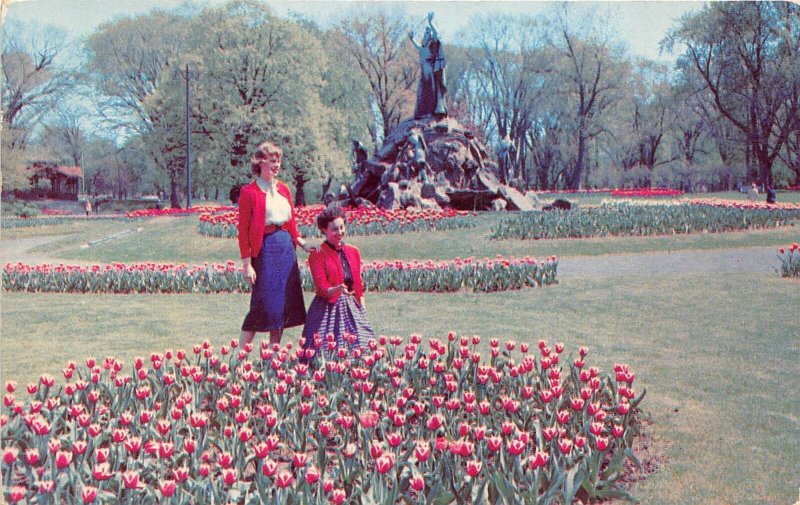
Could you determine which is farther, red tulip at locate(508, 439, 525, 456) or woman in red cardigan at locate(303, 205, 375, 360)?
woman in red cardigan at locate(303, 205, 375, 360)

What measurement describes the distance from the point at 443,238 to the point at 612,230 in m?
3.14

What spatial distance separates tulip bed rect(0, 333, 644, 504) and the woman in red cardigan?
211mm

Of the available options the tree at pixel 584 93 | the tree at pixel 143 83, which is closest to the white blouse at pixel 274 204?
the tree at pixel 584 93

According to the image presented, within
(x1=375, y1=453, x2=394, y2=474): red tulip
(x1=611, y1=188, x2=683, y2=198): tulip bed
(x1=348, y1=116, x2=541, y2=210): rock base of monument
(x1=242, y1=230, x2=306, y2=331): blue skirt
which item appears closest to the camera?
(x1=375, y1=453, x2=394, y2=474): red tulip

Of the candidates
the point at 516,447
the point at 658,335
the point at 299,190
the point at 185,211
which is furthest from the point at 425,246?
the point at 516,447

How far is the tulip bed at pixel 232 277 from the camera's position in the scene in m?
8.50

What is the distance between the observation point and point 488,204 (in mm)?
17391

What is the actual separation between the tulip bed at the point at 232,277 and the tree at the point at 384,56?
4429mm

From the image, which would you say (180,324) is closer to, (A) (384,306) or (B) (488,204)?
(A) (384,306)

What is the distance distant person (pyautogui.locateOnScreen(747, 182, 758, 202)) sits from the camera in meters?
8.82

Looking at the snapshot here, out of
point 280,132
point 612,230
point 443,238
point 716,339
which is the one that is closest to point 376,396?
point 716,339

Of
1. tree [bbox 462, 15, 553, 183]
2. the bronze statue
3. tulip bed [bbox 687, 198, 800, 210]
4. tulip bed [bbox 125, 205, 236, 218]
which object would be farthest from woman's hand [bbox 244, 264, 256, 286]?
the bronze statue

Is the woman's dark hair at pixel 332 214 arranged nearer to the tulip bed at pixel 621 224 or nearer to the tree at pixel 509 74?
the tree at pixel 509 74

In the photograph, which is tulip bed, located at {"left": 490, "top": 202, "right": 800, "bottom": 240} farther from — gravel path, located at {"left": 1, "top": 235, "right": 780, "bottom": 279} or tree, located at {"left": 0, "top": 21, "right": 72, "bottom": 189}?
tree, located at {"left": 0, "top": 21, "right": 72, "bottom": 189}
